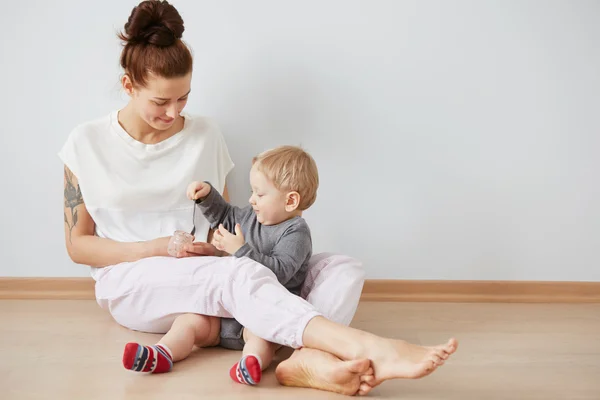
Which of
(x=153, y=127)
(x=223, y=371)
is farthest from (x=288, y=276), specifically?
(x=153, y=127)

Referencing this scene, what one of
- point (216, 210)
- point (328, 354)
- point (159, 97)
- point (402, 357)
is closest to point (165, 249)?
point (216, 210)

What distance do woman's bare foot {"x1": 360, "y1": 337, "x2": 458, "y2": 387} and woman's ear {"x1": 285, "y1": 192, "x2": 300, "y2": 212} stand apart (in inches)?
20.8

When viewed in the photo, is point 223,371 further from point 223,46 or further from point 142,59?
point 223,46

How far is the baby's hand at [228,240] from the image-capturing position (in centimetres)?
201

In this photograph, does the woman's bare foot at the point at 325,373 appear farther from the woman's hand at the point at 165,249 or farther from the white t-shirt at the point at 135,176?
the white t-shirt at the point at 135,176

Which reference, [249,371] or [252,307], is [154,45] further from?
[249,371]

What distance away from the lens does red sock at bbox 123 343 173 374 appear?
5.59 feet

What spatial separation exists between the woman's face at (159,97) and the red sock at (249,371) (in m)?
0.80

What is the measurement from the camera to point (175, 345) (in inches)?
74.6

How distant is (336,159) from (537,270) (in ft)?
2.83

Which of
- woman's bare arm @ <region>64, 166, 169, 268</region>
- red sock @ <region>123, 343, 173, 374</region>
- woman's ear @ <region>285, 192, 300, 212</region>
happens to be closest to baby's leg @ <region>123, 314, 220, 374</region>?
red sock @ <region>123, 343, 173, 374</region>

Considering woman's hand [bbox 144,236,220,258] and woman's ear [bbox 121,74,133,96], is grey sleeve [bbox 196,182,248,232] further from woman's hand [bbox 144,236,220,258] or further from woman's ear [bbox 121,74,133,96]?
woman's ear [bbox 121,74,133,96]

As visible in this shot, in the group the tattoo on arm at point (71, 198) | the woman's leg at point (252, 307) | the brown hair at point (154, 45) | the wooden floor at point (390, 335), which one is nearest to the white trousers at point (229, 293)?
the woman's leg at point (252, 307)

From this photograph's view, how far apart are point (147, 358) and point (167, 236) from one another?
57 centimetres
